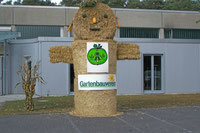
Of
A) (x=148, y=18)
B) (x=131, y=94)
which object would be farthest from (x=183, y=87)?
(x=148, y=18)

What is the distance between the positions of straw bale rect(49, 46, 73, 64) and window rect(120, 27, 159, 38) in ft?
49.1

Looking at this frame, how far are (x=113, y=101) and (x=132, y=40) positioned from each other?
889 centimetres

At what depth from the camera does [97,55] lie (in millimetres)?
9711

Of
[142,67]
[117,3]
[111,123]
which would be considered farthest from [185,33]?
[117,3]

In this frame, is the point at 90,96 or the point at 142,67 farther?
the point at 142,67

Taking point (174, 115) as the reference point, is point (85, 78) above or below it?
above

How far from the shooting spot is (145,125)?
26.7 ft

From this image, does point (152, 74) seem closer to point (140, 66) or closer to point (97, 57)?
point (140, 66)

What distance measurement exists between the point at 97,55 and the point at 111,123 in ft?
7.55

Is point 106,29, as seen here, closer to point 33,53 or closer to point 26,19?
point 33,53

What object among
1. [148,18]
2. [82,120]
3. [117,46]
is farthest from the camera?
[148,18]

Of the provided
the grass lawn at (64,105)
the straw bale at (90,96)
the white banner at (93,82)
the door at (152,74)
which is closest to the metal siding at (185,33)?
the door at (152,74)

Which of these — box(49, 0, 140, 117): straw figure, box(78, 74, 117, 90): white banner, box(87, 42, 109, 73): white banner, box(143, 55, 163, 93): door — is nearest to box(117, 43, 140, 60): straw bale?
box(49, 0, 140, 117): straw figure

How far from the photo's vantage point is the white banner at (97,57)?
965 cm
